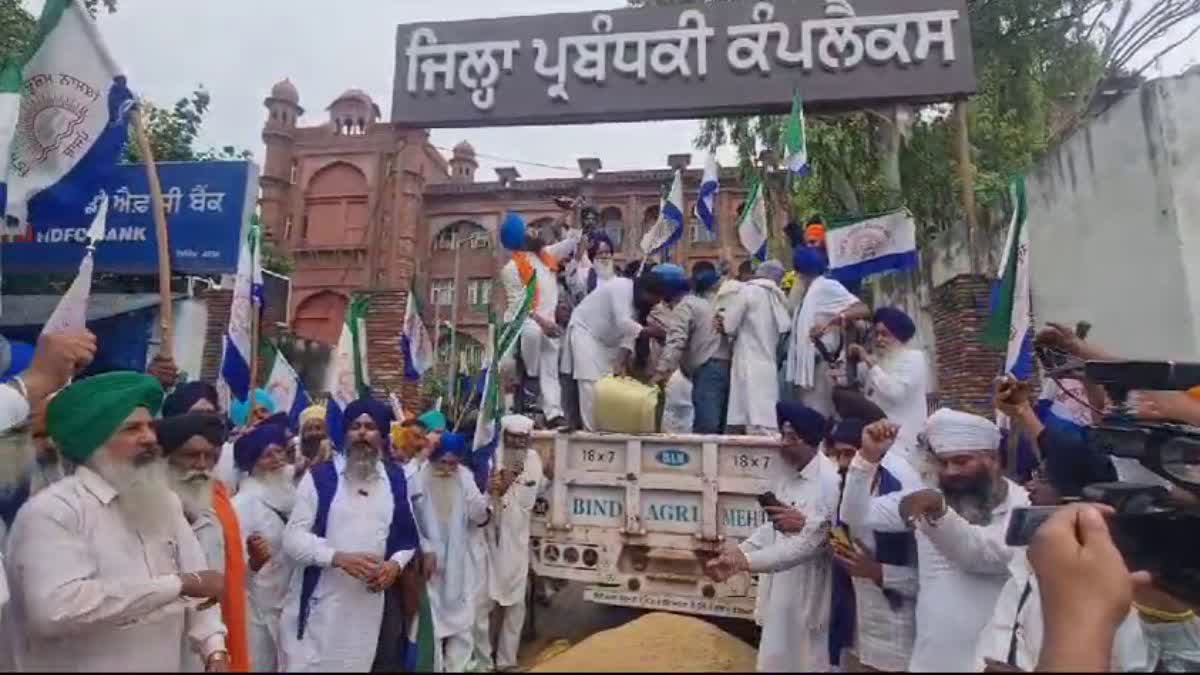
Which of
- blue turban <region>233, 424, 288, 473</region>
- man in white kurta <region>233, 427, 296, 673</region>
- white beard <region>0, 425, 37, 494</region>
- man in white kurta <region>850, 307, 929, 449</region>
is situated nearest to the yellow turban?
blue turban <region>233, 424, 288, 473</region>

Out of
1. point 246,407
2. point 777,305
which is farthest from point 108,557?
point 777,305

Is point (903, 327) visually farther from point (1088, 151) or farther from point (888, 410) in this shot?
point (1088, 151)

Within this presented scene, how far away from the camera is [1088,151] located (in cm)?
866

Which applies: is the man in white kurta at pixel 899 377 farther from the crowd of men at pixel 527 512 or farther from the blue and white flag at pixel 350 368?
the blue and white flag at pixel 350 368

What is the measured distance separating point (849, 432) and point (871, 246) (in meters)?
3.68

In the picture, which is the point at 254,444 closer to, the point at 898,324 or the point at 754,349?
the point at 754,349

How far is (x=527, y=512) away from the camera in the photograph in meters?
5.32

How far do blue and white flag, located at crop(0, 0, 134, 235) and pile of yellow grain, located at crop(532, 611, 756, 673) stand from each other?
4253mm

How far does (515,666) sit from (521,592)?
564mm

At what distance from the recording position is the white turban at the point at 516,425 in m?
5.45

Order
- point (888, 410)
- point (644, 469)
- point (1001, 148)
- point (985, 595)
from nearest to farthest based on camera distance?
point (985, 595) → point (888, 410) → point (644, 469) → point (1001, 148)

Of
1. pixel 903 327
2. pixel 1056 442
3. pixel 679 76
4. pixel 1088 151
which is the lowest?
pixel 1056 442

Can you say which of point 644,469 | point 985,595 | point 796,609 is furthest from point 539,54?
point 985,595

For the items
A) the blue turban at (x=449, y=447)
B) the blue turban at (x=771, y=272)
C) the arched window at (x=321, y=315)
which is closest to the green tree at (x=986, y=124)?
the blue turban at (x=771, y=272)
